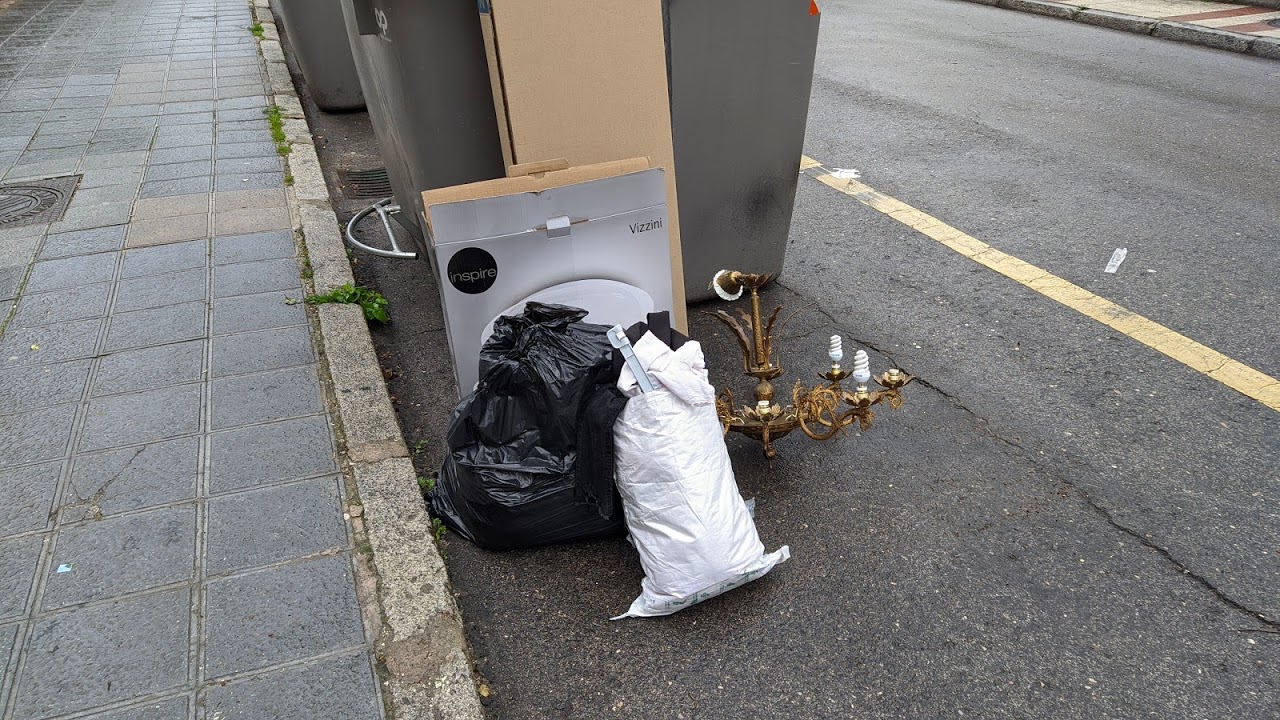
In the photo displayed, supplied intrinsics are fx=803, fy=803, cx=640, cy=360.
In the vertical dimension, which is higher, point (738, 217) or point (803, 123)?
point (803, 123)

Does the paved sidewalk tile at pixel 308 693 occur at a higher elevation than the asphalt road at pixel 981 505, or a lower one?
higher

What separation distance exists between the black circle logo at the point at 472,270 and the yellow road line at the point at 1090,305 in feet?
9.35

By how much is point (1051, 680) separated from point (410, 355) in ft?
8.96

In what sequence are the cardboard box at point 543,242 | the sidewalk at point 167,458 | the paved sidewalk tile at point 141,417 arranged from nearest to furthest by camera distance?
the sidewalk at point 167,458, the cardboard box at point 543,242, the paved sidewalk tile at point 141,417

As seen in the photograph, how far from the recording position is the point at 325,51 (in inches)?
261

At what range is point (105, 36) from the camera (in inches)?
366

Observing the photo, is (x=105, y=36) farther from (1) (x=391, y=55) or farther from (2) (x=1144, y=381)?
(2) (x=1144, y=381)

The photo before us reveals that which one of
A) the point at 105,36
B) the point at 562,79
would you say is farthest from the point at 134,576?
the point at 105,36

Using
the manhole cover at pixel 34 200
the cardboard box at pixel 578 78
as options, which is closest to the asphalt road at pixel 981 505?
the cardboard box at pixel 578 78

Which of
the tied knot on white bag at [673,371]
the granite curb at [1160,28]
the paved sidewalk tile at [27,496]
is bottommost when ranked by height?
the granite curb at [1160,28]

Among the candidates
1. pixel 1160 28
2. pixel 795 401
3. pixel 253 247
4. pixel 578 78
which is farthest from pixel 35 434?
pixel 1160 28

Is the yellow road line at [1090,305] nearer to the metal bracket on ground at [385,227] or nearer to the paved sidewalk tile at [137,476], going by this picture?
the metal bracket on ground at [385,227]

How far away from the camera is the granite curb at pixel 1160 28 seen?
836 centimetres

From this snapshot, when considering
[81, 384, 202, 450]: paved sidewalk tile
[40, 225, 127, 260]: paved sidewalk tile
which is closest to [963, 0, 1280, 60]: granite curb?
[81, 384, 202, 450]: paved sidewalk tile
